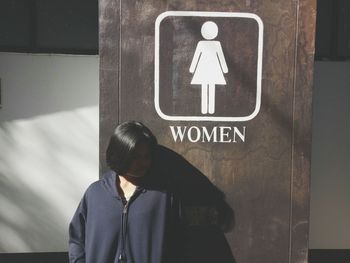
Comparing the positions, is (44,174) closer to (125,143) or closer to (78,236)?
(78,236)

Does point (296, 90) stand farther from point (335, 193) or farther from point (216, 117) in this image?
point (335, 193)

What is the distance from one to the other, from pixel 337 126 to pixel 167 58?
2.52 meters

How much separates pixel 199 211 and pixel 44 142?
2109mm

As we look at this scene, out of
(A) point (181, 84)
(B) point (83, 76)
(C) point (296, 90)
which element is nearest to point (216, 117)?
(A) point (181, 84)

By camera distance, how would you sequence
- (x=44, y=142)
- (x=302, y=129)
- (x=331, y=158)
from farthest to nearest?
(x=331, y=158)
(x=44, y=142)
(x=302, y=129)

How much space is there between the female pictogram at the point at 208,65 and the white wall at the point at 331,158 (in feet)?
7.07

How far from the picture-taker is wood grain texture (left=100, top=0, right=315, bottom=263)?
2.65m

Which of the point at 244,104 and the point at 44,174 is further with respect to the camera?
the point at 44,174

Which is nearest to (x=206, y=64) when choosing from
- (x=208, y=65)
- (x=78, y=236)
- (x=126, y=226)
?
(x=208, y=65)

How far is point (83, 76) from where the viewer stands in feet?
14.5

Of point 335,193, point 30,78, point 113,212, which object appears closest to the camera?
point 113,212

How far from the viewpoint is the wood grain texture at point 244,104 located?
8.69ft

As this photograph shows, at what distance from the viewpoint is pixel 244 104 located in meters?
2.72

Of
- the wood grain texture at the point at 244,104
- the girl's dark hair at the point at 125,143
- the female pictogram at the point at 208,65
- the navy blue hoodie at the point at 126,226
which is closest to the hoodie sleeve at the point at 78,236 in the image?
the navy blue hoodie at the point at 126,226
